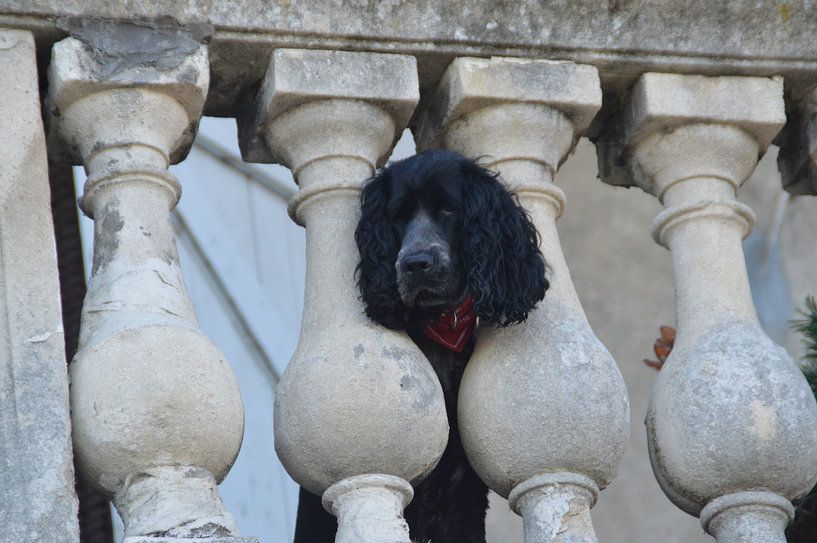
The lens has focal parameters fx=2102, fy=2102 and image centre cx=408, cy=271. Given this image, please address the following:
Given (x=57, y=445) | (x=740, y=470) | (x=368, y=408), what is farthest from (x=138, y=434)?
(x=740, y=470)

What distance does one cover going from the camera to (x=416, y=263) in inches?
154

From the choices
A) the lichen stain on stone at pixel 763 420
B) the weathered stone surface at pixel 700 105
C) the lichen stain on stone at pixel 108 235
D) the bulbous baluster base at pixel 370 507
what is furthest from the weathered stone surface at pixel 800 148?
the lichen stain on stone at pixel 108 235

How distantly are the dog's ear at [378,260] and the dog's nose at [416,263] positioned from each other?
0.04 m

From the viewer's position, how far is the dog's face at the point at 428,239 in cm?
391

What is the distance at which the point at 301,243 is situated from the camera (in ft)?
19.7

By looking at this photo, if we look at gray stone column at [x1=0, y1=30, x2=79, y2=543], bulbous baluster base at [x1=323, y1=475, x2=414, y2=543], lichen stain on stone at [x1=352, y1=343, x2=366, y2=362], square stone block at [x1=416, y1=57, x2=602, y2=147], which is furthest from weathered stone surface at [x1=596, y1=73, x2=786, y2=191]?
gray stone column at [x1=0, y1=30, x2=79, y2=543]

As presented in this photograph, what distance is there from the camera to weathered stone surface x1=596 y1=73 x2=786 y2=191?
171 inches

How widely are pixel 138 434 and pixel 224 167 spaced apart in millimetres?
2539

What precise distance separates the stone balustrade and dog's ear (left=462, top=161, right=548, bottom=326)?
0.30 ft

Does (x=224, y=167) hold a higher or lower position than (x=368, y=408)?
lower

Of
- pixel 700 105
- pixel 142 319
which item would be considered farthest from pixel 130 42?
pixel 700 105

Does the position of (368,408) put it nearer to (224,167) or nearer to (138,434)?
(138,434)

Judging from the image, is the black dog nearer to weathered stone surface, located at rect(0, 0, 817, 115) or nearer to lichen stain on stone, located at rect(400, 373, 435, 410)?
lichen stain on stone, located at rect(400, 373, 435, 410)

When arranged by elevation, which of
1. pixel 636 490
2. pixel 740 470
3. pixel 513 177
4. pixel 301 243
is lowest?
pixel 636 490
